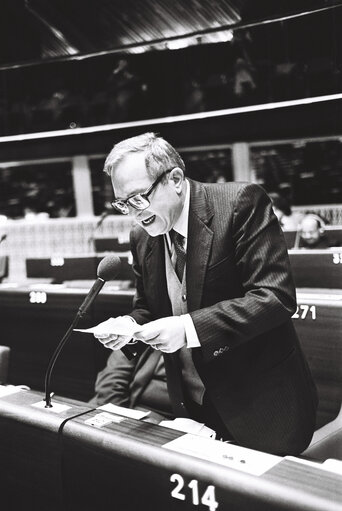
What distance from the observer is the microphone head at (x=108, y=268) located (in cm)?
152

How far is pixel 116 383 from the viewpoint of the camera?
99.0 inches

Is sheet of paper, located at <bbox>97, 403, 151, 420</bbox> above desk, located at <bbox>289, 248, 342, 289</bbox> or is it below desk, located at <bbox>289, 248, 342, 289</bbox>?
below

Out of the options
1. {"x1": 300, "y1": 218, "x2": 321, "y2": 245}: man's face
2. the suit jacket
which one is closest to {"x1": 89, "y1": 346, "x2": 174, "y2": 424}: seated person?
the suit jacket

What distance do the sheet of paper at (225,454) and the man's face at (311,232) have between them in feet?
15.2

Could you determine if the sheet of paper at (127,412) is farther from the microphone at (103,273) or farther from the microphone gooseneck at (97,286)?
the microphone at (103,273)

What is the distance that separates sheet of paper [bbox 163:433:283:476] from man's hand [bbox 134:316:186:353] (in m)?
0.21

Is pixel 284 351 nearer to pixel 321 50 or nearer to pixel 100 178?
pixel 321 50

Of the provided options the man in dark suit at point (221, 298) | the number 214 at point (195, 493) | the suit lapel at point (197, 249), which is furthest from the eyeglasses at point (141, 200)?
the number 214 at point (195, 493)

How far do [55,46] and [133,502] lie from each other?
288 inches

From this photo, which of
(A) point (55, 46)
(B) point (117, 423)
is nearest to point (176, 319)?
(B) point (117, 423)

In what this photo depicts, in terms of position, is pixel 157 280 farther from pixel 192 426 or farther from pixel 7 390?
pixel 7 390

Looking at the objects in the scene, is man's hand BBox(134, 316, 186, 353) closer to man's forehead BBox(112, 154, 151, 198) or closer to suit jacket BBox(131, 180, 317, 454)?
suit jacket BBox(131, 180, 317, 454)

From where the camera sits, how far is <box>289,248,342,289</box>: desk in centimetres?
382

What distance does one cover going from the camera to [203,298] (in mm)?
1489
